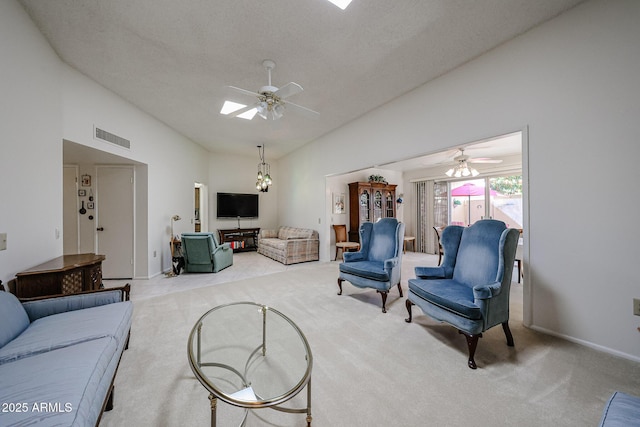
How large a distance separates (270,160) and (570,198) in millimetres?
7238

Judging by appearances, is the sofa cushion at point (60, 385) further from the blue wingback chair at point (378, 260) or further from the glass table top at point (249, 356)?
the blue wingback chair at point (378, 260)

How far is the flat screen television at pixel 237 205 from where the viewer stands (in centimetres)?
711

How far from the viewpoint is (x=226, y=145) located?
20.9 ft

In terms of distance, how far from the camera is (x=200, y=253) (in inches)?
183

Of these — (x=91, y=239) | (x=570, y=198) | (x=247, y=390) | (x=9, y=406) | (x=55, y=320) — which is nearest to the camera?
(x=9, y=406)

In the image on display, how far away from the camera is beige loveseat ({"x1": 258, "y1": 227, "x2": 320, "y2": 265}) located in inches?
217

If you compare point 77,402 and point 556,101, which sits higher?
point 556,101

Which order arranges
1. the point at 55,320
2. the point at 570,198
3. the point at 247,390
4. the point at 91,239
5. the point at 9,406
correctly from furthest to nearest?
the point at 91,239
the point at 570,198
the point at 55,320
the point at 247,390
the point at 9,406

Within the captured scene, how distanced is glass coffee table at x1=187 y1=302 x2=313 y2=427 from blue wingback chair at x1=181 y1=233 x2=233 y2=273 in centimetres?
223

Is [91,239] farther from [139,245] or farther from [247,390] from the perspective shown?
[247,390]

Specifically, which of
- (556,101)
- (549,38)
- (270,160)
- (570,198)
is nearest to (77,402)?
(570,198)

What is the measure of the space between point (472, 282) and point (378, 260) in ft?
4.29

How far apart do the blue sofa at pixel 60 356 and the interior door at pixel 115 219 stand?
2844mm

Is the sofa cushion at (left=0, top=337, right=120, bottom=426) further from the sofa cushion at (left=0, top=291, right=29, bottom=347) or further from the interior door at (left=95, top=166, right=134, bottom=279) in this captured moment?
the interior door at (left=95, top=166, right=134, bottom=279)
